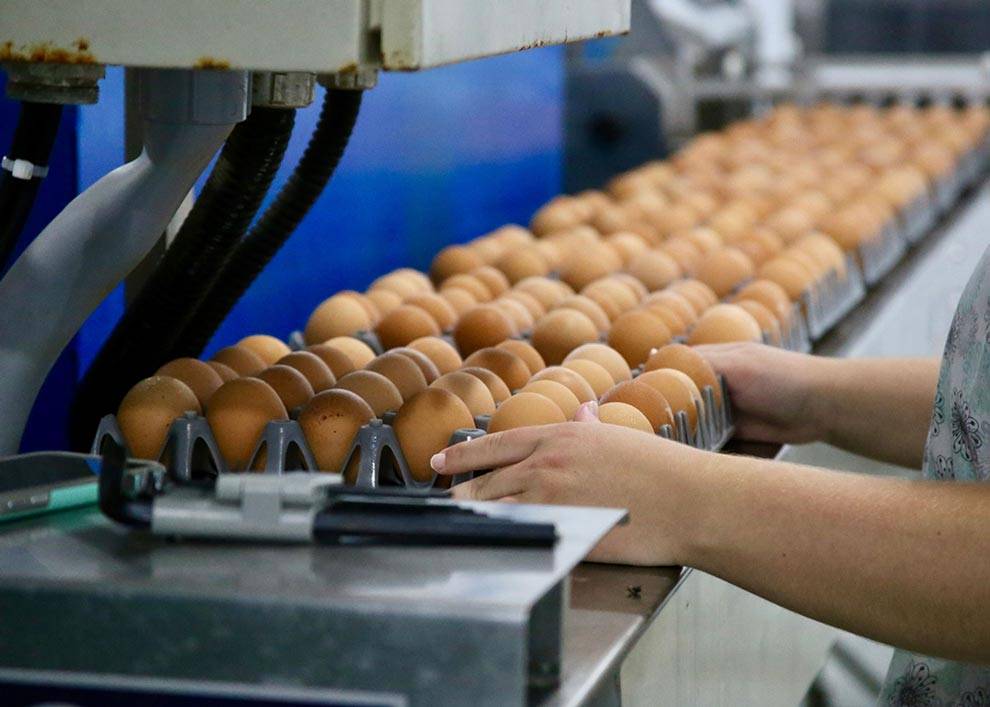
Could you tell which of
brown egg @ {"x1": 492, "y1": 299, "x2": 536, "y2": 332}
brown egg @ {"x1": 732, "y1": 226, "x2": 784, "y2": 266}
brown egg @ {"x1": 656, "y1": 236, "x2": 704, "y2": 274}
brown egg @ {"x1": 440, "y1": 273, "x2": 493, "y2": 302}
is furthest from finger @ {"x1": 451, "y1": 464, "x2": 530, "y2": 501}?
brown egg @ {"x1": 732, "y1": 226, "x2": 784, "y2": 266}

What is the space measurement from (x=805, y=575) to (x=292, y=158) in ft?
4.00

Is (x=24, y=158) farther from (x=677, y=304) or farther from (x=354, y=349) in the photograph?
(x=677, y=304)

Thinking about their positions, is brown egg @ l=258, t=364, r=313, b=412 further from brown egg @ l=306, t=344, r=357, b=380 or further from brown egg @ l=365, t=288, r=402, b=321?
brown egg @ l=365, t=288, r=402, b=321

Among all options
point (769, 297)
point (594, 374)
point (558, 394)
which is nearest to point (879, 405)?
point (769, 297)

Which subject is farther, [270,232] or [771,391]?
[771,391]

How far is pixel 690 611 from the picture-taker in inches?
51.7

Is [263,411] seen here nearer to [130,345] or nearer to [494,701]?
[130,345]

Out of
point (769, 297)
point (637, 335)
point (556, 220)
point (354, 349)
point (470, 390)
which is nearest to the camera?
point (470, 390)

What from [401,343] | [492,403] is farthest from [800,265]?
[492,403]

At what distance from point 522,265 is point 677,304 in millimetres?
388

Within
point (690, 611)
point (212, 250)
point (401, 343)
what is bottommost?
point (690, 611)

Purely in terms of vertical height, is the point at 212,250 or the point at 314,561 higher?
the point at 212,250

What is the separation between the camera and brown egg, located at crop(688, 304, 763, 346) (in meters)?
Result: 1.89

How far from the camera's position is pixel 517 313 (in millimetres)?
1925
